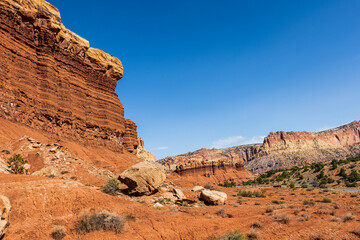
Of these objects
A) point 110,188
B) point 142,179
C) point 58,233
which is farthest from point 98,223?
point 142,179

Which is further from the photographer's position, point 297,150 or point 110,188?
point 297,150

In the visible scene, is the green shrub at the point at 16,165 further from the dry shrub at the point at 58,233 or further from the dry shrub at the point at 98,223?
the dry shrub at the point at 58,233

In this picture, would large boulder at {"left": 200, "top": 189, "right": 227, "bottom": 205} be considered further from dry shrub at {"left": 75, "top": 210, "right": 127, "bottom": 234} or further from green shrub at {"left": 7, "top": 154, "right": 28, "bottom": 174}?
green shrub at {"left": 7, "top": 154, "right": 28, "bottom": 174}

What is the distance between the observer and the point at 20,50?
28609 millimetres

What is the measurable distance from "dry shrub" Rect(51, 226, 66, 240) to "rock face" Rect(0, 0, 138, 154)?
78.0ft

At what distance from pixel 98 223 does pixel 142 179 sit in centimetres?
736

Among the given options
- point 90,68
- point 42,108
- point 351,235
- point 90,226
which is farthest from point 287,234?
point 90,68

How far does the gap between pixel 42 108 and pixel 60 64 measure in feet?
31.7

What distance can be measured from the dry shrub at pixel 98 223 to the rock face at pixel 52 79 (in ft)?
77.5

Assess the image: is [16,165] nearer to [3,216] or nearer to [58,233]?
[3,216]

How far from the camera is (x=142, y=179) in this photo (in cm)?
1545

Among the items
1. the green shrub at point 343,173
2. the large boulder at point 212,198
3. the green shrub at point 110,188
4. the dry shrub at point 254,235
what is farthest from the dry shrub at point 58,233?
the green shrub at point 343,173

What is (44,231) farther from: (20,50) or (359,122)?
(359,122)

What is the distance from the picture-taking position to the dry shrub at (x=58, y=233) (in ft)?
23.1
